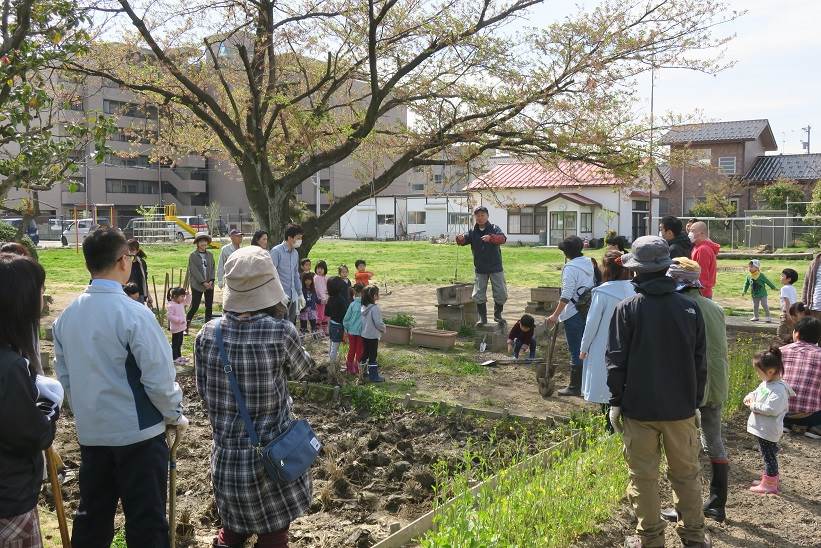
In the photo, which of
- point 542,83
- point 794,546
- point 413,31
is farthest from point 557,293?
point 794,546

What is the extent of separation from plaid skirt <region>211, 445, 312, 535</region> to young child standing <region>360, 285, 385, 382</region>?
15.6ft

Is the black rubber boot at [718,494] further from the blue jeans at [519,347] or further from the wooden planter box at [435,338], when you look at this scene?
the wooden planter box at [435,338]

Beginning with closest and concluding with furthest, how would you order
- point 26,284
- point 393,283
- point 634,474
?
point 26,284
point 634,474
point 393,283

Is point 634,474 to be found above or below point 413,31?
below

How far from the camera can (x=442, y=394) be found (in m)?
7.34

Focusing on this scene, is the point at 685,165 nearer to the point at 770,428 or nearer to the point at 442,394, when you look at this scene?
the point at 442,394

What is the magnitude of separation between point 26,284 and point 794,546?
4.22 m

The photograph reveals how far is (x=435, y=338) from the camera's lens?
9.75m

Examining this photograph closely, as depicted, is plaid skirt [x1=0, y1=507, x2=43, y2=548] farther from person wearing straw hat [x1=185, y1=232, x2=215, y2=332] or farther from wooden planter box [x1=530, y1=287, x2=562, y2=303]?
wooden planter box [x1=530, y1=287, x2=562, y2=303]

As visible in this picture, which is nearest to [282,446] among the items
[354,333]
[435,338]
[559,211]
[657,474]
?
[657,474]

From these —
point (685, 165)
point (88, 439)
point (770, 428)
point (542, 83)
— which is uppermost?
point (542, 83)

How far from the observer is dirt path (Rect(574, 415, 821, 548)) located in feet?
13.5

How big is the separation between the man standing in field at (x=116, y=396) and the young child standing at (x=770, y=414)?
3.86 m

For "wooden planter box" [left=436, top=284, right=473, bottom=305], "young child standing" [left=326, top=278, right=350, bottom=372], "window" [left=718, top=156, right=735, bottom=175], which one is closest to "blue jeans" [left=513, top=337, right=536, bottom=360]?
"wooden planter box" [left=436, top=284, right=473, bottom=305]
